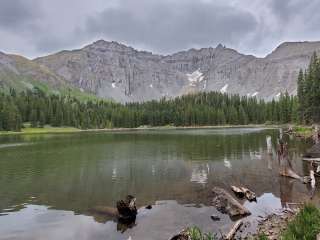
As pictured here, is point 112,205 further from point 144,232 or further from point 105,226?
point 144,232

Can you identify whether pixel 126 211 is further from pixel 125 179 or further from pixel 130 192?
pixel 125 179

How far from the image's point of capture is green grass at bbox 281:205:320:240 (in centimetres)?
1494

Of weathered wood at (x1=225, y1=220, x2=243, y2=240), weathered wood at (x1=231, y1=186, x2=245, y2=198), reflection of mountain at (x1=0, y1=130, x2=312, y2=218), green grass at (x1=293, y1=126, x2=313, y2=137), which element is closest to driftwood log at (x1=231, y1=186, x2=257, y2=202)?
weathered wood at (x1=231, y1=186, x2=245, y2=198)

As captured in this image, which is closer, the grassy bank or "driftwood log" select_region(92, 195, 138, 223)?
"driftwood log" select_region(92, 195, 138, 223)

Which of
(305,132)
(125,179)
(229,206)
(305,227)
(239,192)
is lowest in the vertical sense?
(125,179)

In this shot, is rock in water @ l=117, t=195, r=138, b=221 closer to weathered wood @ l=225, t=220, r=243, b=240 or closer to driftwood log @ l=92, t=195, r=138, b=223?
driftwood log @ l=92, t=195, r=138, b=223

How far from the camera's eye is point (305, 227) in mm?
15812

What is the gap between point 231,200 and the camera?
29.9 m

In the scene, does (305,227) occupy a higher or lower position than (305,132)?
lower

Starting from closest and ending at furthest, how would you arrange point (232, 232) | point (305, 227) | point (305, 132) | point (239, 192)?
1. point (305, 227)
2. point (232, 232)
3. point (239, 192)
4. point (305, 132)

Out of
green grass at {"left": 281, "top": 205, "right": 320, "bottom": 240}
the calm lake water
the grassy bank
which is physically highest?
the grassy bank

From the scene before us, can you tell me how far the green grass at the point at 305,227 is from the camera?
14938 millimetres

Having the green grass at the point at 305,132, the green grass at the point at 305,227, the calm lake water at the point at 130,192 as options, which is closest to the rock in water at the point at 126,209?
the calm lake water at the point at 130,192

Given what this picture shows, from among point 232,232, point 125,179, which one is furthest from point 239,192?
point 125,179
